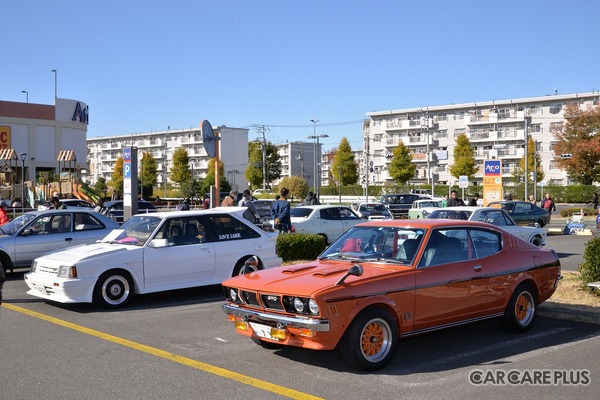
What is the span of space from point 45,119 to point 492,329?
2372 inches

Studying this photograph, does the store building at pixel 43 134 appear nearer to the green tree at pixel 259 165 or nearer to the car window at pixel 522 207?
the green tree at pixel 259 165

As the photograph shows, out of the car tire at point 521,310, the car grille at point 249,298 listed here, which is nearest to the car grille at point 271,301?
the car grille at point 249,298

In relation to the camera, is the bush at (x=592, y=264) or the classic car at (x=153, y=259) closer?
the classic car at (x=153, y=259)

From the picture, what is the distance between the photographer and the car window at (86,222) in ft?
46.4

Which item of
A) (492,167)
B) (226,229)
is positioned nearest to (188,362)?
(226,229)

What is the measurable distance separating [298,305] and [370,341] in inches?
32.3

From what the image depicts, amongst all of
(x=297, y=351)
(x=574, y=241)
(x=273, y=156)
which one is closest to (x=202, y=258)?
(x=297, y=351)

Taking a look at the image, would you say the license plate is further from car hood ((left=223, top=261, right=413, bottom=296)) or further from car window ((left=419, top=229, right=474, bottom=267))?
car window ((left=419, top=229, right=474, bottom=267))

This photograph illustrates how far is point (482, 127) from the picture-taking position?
8000 cm

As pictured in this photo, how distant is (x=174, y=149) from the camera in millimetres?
112500

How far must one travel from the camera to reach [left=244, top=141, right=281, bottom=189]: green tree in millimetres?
90688

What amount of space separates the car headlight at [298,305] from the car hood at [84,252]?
4.68 m

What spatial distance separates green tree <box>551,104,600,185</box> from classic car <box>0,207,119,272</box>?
54.8 m

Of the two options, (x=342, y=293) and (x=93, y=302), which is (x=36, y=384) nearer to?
(x=342, y=293)
